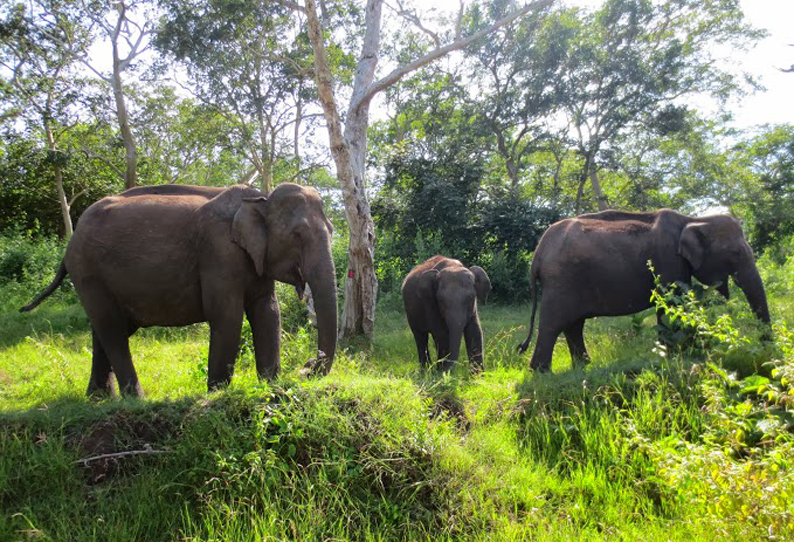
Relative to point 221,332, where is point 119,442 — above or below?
below

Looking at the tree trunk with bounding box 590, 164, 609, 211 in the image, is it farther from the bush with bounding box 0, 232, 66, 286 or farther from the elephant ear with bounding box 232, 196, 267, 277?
the bush with bounding box 0, 232, 66, 286

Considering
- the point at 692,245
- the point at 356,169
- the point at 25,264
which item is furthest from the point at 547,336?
the point at 25,264

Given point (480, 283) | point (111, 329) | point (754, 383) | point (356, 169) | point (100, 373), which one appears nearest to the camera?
point (754, 383)

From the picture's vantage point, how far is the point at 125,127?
1452 cm

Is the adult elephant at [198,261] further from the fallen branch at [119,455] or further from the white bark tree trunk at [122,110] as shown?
the white bark tree trunk at [122,110]

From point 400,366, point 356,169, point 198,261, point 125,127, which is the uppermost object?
point 125,127

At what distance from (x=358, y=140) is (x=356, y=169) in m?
0.57

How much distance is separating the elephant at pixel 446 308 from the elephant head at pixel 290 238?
2.21 metres

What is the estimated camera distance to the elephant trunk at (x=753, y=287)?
6262mm

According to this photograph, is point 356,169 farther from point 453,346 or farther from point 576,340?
point 576,340

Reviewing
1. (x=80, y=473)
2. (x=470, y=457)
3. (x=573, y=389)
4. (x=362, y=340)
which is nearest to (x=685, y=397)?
(x=573, y=389)

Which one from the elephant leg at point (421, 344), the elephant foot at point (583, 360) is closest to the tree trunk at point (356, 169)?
the elephant leg at point (421, 344)

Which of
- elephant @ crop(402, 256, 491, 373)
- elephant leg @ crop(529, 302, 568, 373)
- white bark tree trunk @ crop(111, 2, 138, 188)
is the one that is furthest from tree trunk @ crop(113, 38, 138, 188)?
elephant leg @ crop(529, 302, 568, 373)

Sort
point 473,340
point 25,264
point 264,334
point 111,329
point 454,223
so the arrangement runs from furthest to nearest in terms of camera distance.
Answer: point 454,223 < point 25,264 < point 473,340 < point 264,334 < point 111,329
